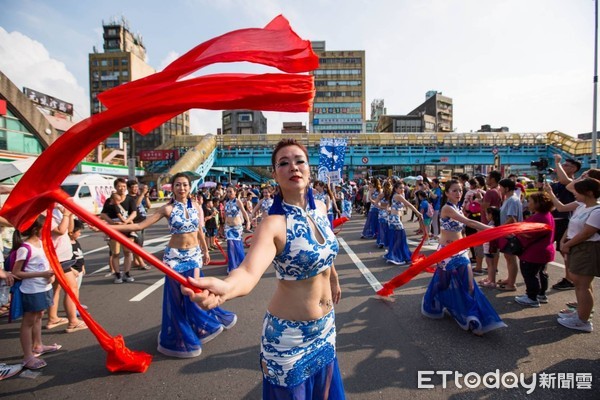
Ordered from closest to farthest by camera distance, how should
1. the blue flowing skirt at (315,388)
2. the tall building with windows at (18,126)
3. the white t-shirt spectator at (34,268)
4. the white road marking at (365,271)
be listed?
the blue flowing skirt at (315,388) < the white t-shirt spectator at (34,268) < the white road marking at (365,271) < the tall building with windows at (18,126)

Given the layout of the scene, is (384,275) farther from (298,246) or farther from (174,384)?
(298,246)

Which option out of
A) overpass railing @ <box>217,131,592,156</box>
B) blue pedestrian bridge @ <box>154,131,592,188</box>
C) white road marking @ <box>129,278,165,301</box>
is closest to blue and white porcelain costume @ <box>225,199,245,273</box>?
white road marking @ <box>129,278,165,301</box>

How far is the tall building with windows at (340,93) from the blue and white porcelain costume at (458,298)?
70.4 m

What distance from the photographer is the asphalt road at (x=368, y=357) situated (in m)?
3.01

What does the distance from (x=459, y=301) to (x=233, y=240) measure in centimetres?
467

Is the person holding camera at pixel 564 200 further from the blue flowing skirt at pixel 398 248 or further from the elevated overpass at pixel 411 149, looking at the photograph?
the elevated overpass at pixel 411 149

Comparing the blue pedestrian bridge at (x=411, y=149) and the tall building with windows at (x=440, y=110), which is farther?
the tall building with windows at (x=440, y=110)

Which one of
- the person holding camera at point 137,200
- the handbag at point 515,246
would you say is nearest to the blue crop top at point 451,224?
the handbag at point 515,246

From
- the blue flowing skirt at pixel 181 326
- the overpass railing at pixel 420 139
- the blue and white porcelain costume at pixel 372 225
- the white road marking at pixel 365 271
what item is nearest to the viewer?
the blue flowing skirt at pixel 181 326

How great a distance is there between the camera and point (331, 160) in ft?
41.9

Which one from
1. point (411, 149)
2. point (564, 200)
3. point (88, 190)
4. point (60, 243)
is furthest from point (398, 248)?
point (411, 149)

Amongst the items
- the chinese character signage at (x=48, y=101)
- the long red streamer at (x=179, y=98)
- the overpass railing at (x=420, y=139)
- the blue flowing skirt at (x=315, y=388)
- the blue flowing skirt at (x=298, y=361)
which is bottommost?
the blue flowing skirt at (x=315, y=388)

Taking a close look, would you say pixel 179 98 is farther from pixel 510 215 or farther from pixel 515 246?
pixel 510 215

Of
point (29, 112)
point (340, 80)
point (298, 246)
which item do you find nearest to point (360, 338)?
point (298, 246)
